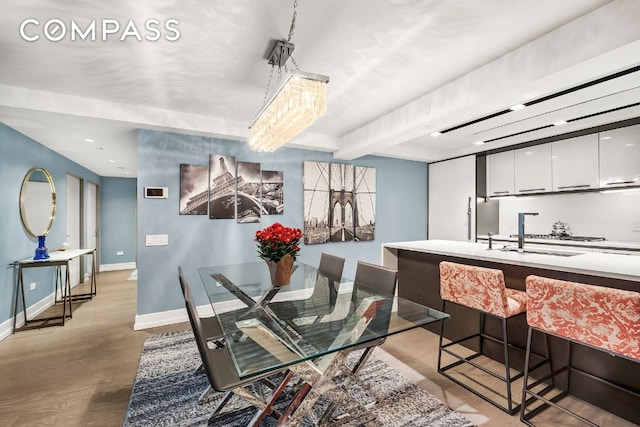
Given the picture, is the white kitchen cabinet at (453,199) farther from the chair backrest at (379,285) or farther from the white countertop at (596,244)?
the chair backrest at (379,285)

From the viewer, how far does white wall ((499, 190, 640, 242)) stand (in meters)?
3.66

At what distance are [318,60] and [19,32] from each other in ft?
6.62

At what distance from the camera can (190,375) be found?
2.39 meters

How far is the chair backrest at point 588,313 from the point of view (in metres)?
1.48

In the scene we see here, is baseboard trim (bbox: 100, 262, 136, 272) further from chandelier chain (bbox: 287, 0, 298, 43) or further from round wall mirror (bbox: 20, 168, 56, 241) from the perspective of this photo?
chandelier chain (bbox: 287, 0, 298, 43)

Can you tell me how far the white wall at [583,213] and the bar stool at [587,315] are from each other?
282 cm

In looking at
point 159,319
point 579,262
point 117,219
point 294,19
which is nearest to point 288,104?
point 294,19

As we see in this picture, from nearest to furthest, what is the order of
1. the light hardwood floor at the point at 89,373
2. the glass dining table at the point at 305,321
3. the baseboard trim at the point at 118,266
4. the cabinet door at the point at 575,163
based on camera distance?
the glass dining table at the point at 305,321, the light hardwood floor at the point at 89,373, the cabinet door at the point at 575,163, the baseboard trim at the point at 118,266

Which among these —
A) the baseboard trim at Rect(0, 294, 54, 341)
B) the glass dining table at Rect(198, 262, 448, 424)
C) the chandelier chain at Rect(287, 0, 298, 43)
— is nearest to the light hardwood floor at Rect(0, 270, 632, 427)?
the baseboard trim at Rect(0, 294, 54, 341)

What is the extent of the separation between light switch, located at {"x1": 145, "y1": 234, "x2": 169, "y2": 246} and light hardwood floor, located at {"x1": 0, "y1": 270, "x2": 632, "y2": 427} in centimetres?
100

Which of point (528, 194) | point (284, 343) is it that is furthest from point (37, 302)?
point (528, 194)

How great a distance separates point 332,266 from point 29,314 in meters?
3.97

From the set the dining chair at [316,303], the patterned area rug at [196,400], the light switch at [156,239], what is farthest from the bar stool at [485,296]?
the light switch at [156,239]

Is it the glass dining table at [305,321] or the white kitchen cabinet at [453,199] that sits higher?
the white kitchen cabinet at [453,199]
